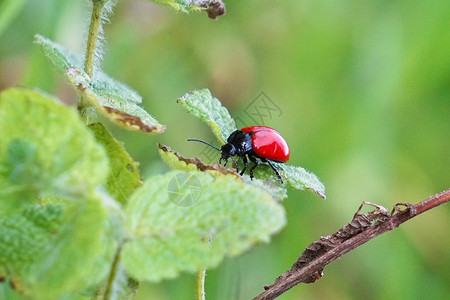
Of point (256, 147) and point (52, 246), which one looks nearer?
point (52, 246)

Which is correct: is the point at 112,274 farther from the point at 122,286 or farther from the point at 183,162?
the point at 183,162

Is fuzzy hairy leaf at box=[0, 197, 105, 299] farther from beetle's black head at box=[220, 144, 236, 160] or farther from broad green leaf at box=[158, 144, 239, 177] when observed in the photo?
beetle's black head at box=[220, 144, 236, 160]

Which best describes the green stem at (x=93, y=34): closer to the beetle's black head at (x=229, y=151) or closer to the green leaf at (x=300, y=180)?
the green leaf at (x=300, y=180)

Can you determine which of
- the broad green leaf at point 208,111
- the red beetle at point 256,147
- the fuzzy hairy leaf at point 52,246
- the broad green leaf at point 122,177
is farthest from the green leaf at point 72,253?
the red beetle at point 256,147

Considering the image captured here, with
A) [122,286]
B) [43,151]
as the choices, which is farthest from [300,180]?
[43,151]

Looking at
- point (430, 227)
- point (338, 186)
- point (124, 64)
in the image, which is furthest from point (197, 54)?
point (430, 227)

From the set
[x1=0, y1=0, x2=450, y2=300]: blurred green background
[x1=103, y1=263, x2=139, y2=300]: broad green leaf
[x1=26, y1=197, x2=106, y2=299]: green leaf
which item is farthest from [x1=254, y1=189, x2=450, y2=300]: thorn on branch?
[x1=0, y1=0, x2=450, y2=300]: blurred green background
